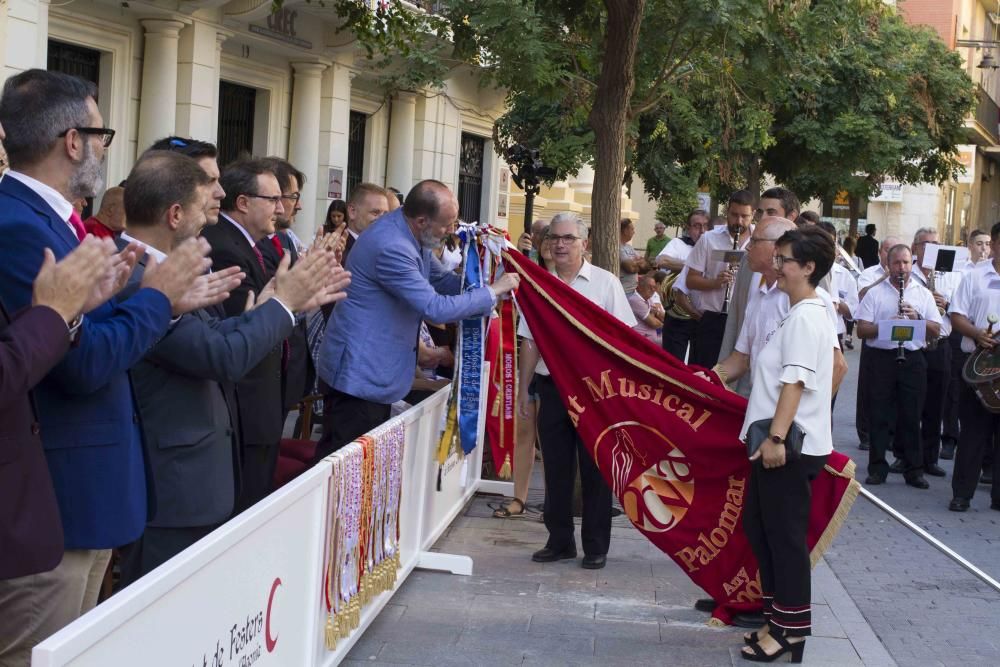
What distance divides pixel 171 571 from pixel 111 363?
557 millimetres

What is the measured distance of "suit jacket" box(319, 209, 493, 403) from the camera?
6.59 metres

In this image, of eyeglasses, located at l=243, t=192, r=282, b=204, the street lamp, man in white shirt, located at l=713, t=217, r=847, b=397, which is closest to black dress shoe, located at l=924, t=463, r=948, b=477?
the street lamp

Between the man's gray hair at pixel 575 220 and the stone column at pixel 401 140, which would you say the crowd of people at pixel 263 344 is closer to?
the man's gray hair at pixel 575 220

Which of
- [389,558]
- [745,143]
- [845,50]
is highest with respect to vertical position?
[845,50]

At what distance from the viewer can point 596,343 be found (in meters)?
7.11

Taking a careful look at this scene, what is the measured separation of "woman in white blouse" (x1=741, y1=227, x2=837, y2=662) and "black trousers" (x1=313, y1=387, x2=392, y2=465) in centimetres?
186

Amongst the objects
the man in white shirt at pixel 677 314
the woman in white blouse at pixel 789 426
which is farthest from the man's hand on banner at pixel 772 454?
the man in white shirt at pixel 677 314

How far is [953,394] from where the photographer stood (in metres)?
12.6

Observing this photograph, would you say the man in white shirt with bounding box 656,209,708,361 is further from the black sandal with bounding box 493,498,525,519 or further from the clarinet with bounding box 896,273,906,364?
the black sandal with bounding box 493,498,525,519

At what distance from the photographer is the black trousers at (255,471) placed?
5.65 m

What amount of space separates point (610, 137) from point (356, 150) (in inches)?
517

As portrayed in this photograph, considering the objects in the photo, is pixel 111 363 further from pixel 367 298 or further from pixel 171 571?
pixel 367 298

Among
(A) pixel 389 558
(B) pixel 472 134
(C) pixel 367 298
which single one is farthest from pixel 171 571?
(B) pixel 472 134

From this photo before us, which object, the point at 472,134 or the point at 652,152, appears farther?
the point at 472,134
